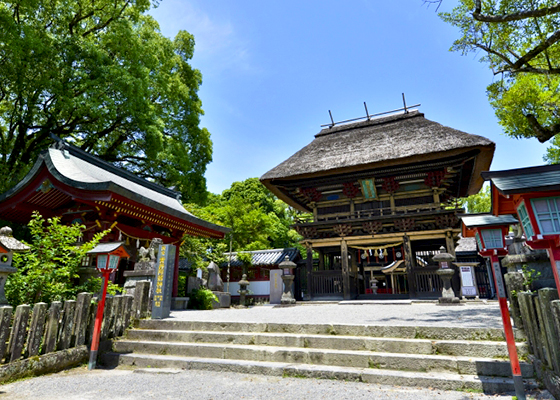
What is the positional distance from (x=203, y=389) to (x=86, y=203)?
22.4 ft

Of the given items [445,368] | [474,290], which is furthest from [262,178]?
[445,368]

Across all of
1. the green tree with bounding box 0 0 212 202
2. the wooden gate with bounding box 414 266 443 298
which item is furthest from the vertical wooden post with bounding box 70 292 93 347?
the wooden gate with bounding box 414 266 443 298

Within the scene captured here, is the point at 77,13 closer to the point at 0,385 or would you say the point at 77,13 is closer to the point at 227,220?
the point at 227,220

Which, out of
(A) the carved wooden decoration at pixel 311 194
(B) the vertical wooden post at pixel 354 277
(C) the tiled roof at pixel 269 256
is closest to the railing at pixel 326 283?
(B) the vertical wooden post at pixel 354 277

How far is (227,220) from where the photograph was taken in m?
18.5

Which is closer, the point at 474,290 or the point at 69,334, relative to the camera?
the point at 69,334

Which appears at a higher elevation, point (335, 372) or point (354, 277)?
point (354, 277)

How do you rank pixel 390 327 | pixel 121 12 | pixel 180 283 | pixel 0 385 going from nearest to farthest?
1. pixel 0 385
2. pixel 390 327
3. pixel 180 283
4. pixel 121 12

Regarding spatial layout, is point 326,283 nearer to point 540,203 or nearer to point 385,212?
point 385,212

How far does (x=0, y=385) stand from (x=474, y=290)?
11994 mm

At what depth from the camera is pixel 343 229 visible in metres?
13.3

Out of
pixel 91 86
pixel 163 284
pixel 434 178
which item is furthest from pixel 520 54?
pixel 91 86

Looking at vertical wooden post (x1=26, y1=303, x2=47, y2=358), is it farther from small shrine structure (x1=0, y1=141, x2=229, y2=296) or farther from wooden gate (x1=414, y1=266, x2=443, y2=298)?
wooden gate (x1=414, y1=266, x2=443, y2=298)

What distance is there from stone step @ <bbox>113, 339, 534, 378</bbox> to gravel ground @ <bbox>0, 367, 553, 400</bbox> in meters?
0.39
